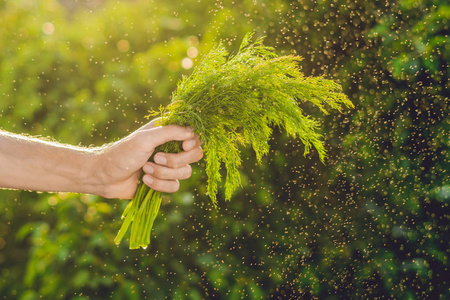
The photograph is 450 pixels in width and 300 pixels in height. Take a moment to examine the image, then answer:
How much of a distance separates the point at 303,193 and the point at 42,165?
1438 millimetres

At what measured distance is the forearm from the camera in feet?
6.14

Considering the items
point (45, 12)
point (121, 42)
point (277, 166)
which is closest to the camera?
point (277, 166)

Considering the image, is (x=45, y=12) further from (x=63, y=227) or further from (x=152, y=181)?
(x=152, y=181)

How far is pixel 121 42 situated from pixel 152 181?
152 centimetres

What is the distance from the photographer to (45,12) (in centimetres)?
350

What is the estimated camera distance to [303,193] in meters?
2.46

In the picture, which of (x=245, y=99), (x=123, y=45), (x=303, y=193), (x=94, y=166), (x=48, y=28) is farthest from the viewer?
(x=48, y=28)

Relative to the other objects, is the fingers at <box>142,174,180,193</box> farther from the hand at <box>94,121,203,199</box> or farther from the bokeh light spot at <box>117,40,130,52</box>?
the bokeh light spot at <box>117,40,130,52</box>

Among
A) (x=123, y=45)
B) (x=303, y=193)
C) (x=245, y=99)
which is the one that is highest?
(x=245, y=99)

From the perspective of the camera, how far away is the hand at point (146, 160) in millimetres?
1677

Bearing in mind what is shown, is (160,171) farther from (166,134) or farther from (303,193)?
(303,193)

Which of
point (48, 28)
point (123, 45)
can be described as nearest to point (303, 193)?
point (123, 45)

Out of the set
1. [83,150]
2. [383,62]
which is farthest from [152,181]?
[383,62]

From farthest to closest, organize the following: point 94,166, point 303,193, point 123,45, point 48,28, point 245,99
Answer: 1. point 48,28
2. point 123,45
3. point 303,193
4. point 94,166
5. point 245,99
